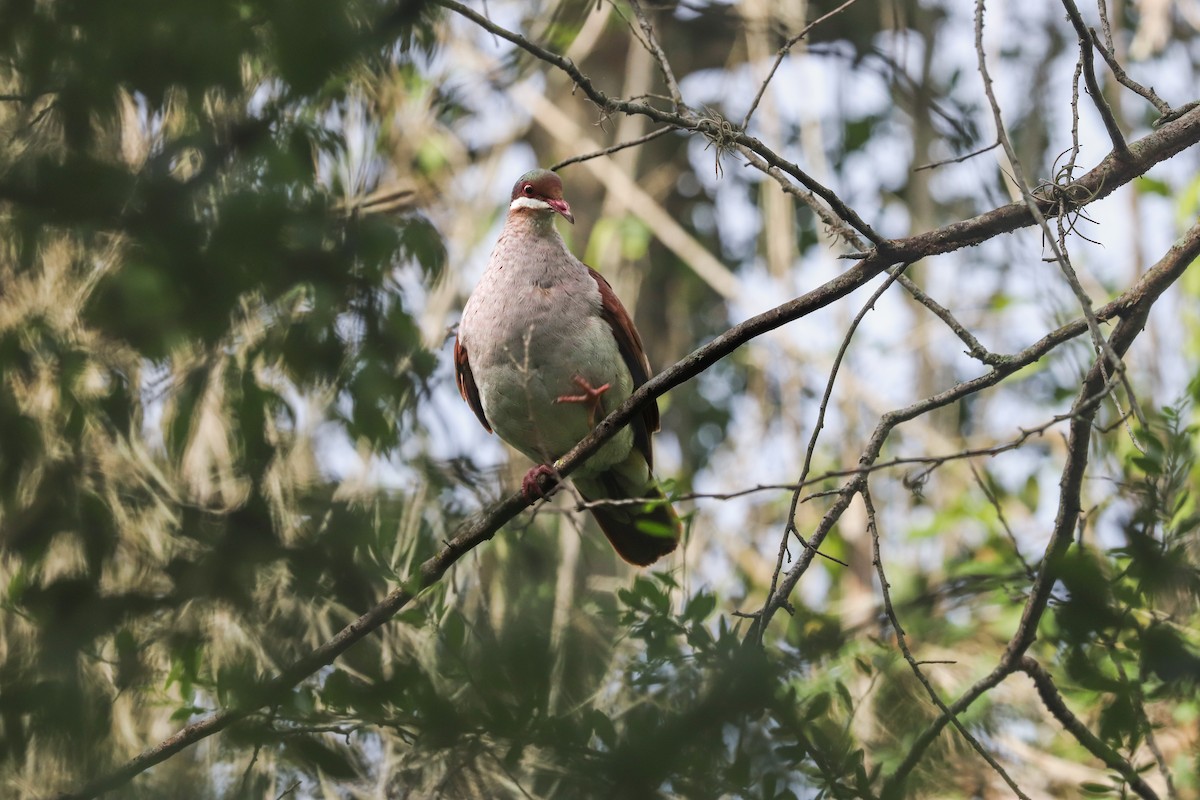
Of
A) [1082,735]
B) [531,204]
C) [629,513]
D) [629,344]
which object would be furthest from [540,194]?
[1082,735]

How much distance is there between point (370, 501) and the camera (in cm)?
277

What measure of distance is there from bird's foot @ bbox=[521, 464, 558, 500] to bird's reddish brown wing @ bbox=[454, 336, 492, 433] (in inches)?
23.4

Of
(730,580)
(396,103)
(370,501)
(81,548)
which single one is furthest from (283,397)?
(730,580)

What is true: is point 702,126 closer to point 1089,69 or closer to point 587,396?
point 1089,69

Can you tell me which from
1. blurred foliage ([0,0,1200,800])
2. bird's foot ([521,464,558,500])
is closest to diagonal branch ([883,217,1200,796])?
blurred foliage ([0,0,1200,800])

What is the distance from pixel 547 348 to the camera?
386 centimetres

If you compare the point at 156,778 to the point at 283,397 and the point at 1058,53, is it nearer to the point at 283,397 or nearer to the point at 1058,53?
the point at 283,397

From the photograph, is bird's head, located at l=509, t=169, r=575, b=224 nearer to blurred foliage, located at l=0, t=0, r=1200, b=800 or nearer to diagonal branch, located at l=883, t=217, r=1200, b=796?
blurred foliage, located at l=0, t=0, r=1200, b=800

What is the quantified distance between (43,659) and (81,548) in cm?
41

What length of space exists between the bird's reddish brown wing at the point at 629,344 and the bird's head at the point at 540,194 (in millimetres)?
267

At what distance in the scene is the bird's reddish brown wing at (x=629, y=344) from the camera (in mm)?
4062

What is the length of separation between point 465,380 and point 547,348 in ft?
1.80

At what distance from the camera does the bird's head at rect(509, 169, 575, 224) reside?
165 inches

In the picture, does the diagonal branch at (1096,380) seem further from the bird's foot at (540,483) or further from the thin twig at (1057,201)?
the bird's foot at (540,483)
